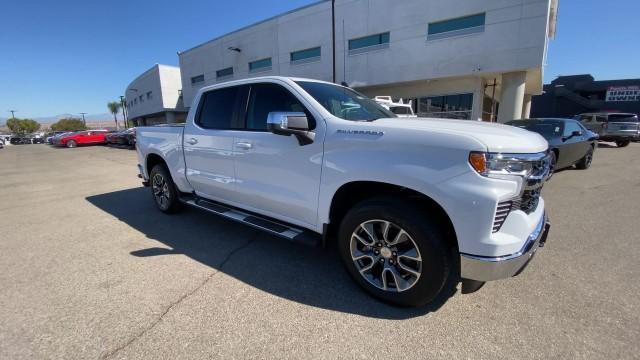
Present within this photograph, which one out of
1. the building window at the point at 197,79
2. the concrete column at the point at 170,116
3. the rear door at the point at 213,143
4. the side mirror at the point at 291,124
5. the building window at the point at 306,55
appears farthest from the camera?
the concrete column at the point at 170,116

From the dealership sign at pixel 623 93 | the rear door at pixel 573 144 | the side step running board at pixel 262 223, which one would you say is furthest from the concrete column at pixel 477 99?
the dealership sign at pixel 623 93

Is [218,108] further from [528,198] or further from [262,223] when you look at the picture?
[528,198]

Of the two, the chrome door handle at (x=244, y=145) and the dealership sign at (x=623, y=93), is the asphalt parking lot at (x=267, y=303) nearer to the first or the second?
the chrome door handle at (x=244, y=145)

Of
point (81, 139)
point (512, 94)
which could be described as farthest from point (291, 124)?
point (81, 139)

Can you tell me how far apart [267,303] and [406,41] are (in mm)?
18919

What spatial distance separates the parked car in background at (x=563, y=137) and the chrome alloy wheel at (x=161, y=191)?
7.79 metres

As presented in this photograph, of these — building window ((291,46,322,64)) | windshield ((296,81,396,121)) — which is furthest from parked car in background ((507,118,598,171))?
building window ((291,46,322,64))

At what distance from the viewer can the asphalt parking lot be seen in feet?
6.85

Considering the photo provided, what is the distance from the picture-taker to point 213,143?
12.3ft

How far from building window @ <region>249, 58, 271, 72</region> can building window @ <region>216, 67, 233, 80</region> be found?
289cm

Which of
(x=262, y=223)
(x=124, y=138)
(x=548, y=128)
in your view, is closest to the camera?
(x=262, y=223)

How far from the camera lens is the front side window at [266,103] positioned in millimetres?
3119

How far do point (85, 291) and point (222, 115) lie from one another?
228 centimetres

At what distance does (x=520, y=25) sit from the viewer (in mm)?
15039
